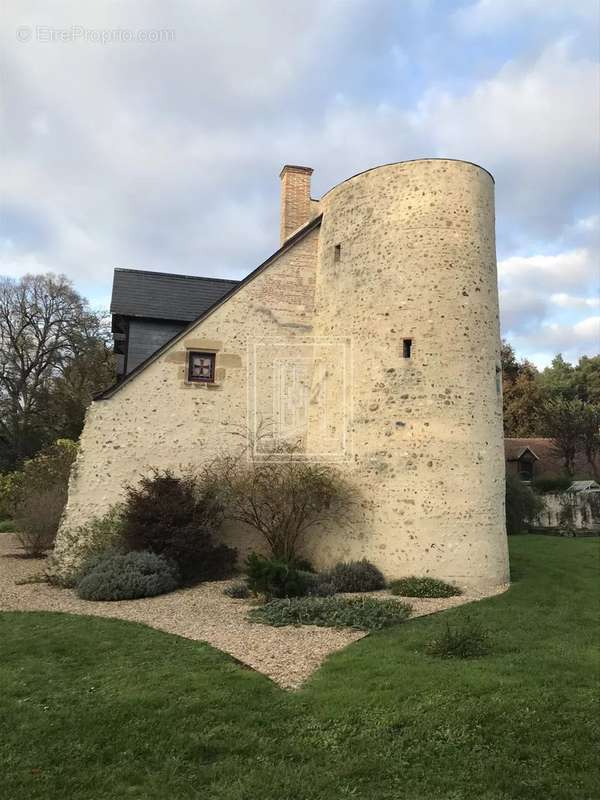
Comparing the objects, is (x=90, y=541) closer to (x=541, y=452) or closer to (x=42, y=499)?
(x=42, y=499)

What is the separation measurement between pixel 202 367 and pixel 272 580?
206 inches

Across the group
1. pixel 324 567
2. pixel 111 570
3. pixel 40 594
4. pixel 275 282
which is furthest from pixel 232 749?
pixel 275 282

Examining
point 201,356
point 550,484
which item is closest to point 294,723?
point 201,356

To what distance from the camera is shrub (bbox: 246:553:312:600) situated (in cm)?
916

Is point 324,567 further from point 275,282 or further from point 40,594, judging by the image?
point 275,282

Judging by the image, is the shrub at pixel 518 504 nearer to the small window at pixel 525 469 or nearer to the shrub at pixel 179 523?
the small window at pixel 525 469

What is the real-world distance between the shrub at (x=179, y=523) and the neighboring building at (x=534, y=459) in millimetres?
22373

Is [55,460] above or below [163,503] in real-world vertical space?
above

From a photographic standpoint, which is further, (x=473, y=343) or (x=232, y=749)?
(x=473, y=343)

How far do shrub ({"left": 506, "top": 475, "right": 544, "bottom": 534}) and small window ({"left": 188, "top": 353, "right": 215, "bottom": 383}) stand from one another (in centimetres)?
1348

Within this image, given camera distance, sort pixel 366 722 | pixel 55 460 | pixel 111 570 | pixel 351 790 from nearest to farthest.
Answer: pixel 351 790
pixel 366 722
pixel 111 570
pixel 55 460

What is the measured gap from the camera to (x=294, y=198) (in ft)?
53.0

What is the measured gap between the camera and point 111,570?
9773 millimetres

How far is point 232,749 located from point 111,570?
617 cm
